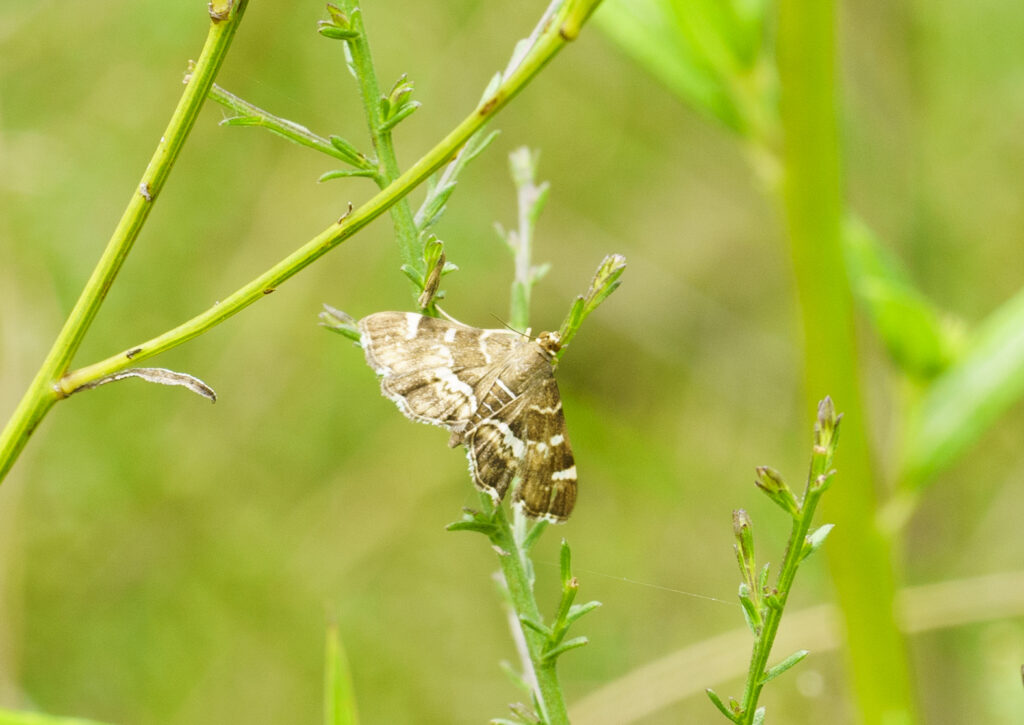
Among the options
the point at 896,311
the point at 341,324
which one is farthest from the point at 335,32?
the point at 896,311

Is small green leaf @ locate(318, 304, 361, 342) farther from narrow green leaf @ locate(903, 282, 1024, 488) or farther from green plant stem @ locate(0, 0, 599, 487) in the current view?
narrow green leaf @ locate(903, 282, 1024, 488)

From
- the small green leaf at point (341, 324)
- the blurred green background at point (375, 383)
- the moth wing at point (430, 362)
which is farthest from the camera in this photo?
the blurred green background at point (375, 383)

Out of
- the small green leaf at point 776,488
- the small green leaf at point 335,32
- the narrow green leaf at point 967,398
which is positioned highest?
the narrow green leaf at point 967,398

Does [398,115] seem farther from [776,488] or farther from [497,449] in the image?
[497,449]

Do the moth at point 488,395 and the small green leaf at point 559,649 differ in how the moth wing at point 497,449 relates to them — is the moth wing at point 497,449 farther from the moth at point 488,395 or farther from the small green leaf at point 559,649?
the small green leaf at point 559,649

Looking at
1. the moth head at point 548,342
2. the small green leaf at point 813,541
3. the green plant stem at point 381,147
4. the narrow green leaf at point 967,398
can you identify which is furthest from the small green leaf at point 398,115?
the narrow green leaf at point 967,398

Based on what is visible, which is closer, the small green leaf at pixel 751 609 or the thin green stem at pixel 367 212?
the thin green stem at pixel 367 212

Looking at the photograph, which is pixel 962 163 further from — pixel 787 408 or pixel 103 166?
pixel 103 166
